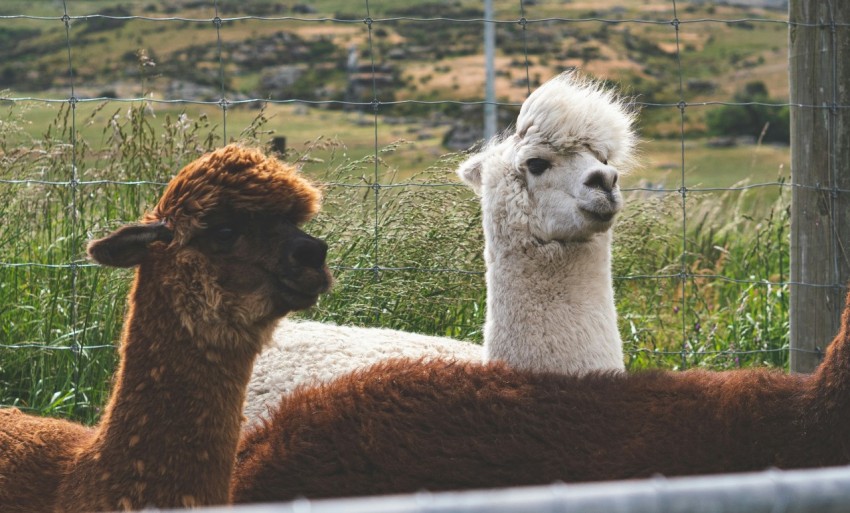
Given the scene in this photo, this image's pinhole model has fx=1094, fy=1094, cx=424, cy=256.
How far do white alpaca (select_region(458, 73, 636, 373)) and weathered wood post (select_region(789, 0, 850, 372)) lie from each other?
128 centimetres

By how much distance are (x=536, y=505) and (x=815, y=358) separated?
4.30 m

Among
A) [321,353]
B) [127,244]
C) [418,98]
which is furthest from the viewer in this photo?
[418,98]

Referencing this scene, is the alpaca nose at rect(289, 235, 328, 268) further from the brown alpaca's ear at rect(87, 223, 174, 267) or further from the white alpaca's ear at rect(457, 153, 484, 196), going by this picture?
the white alpaca's ear at rect(457, 153, 484, 196)

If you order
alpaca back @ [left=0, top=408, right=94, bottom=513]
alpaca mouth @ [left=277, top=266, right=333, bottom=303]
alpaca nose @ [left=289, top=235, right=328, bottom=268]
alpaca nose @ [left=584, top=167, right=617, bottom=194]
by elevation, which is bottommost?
alpaca back @ [left=0, top=408, right=94, bottom=513]

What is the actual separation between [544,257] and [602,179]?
38cm

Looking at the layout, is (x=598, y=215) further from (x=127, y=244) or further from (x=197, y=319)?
(x=127, y=244)

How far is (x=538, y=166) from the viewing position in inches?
170

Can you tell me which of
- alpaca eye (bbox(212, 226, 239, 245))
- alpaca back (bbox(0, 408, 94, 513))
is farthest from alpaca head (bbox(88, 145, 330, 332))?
alpaca back (bbox(0, 408, 94, 513))

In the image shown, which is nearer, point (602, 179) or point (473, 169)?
point (602, 179)

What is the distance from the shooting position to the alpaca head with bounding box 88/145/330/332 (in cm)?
299

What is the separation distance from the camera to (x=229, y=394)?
3.04 m

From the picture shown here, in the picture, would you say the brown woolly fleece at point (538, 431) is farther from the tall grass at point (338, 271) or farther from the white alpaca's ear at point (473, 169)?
the tall grass at point (338, 271)

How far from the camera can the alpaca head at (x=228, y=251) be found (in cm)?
299

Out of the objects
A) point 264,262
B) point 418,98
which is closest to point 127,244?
point 264,262
